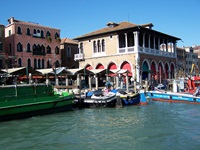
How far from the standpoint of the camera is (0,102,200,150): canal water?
8781 millimetres

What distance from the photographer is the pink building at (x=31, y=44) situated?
99.3 ft

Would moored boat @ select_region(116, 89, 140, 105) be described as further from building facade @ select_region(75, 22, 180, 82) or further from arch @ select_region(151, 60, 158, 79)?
arch @ select_region(151, 60, 158, 79)

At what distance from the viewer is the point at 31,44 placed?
1251 inches

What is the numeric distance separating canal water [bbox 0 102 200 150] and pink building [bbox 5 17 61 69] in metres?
16.9

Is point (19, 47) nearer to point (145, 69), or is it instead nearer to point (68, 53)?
point (68, 53)

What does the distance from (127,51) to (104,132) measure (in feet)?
61.8

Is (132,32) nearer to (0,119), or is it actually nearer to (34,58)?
(34,58)

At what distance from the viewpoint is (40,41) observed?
3262 centimetres

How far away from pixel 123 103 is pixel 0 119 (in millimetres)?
8052

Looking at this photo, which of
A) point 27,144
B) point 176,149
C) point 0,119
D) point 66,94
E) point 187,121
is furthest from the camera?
point 66,94

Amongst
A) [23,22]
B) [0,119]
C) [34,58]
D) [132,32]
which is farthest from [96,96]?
[23,22]

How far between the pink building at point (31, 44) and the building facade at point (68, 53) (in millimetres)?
2236

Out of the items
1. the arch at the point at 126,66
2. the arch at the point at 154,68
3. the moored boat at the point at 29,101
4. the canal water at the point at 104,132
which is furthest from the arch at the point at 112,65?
the canal water at the point at 104,132

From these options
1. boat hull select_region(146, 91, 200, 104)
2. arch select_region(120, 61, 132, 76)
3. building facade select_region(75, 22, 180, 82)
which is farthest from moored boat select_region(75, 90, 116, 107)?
arch select_region(120, 61, 132, 76)
